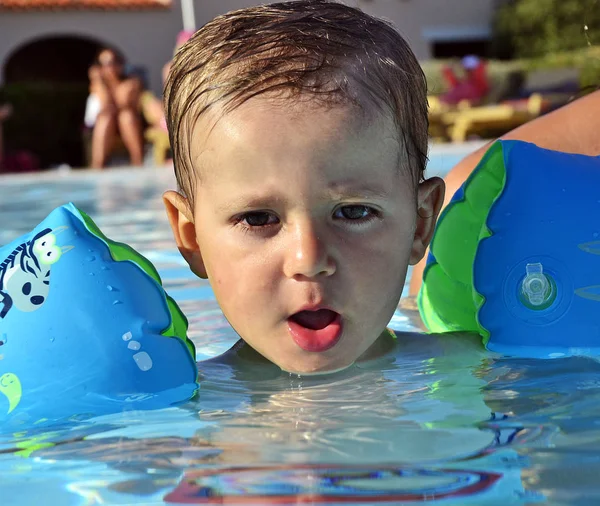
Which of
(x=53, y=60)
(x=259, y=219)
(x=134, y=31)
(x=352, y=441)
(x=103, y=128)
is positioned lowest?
(x=352, y=441)

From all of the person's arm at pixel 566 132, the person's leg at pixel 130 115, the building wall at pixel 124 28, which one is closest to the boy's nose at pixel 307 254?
the person's arm at pixel 566 132

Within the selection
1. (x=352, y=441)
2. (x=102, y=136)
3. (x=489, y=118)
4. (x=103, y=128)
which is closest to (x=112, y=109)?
(x=103, y=128)

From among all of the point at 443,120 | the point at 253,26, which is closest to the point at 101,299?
the point at 253,26

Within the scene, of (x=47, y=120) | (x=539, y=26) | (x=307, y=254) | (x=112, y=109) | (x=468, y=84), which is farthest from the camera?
(x=539, y=26)

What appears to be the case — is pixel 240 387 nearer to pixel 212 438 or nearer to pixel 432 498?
pixel 212 438

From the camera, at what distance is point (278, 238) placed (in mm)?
2002

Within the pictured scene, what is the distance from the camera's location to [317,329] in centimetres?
210

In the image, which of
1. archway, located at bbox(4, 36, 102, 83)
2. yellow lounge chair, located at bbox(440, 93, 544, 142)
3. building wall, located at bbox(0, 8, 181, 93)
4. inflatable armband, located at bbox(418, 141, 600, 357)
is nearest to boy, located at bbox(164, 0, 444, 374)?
inflatable armband, located at bbox(418, 141, 600, 357)

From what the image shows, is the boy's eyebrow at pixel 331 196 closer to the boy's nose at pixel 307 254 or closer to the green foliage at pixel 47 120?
Result: the boy's nose at pixel 307 254

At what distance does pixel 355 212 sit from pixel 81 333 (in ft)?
2.08

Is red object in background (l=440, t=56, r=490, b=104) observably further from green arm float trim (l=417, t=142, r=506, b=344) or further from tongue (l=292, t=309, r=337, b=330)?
tongue (l=292, t=309, r=337, b=330)

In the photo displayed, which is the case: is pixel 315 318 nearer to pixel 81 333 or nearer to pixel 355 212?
pixel 355 212

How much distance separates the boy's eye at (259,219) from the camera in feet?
6.68

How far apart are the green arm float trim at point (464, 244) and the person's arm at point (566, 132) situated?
484 mm
